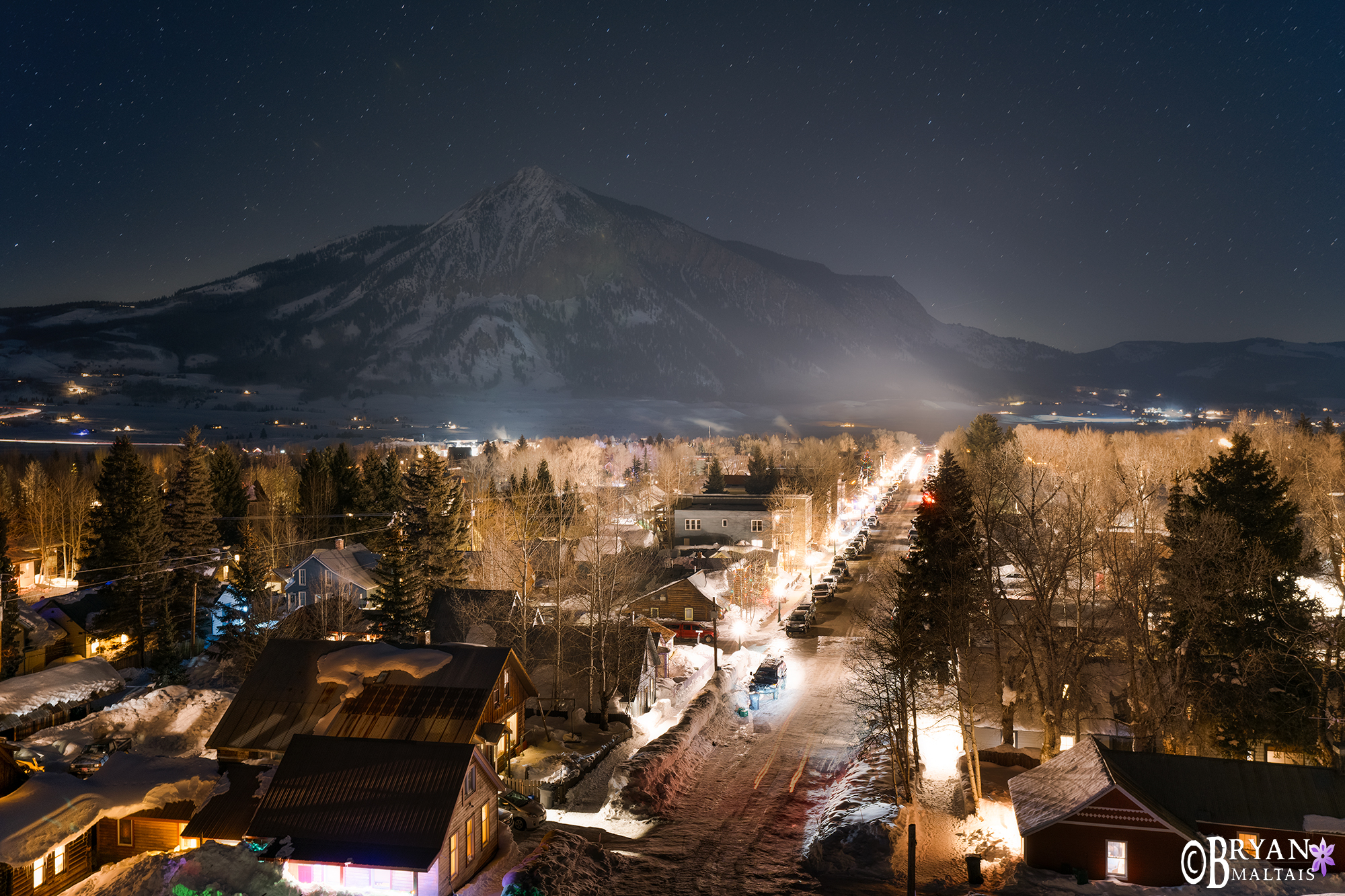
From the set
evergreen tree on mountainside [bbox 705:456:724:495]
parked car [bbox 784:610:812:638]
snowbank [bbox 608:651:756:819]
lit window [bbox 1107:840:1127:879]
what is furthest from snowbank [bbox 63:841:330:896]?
evergreen tree on mountainside [bbox 705:456:724:495]

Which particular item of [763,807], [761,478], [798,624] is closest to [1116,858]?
[763,807]

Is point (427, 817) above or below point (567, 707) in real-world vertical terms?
above

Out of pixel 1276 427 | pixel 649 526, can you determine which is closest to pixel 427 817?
pixel 649 526

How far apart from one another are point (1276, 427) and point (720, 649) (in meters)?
74.2

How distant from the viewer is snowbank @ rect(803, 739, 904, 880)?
20.1m

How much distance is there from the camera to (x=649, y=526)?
257 feet

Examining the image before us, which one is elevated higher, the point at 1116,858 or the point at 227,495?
the point at 227,495

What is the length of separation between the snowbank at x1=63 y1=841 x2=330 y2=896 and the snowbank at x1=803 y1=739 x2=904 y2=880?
1278 cm

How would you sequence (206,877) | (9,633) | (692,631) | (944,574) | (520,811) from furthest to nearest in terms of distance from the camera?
(692,631)
(9,633)
(944,574)
(520,811)
(206,877)

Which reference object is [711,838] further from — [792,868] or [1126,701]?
[1126,701]

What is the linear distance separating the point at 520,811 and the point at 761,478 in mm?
83179

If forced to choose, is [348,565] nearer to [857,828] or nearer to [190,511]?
[190,511]

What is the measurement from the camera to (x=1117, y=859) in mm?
18547

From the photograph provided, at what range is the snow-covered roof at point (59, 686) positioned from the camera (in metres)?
31.8
